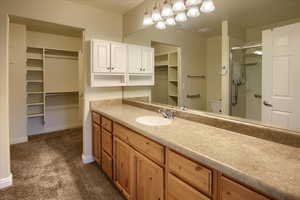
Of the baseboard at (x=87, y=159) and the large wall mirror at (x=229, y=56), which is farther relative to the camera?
the baseboard at (x=87, y=159)

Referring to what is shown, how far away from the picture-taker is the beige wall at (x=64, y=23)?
2.05 m

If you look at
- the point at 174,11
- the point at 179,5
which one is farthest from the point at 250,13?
the point at 174,11

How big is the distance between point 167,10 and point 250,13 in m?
0.89

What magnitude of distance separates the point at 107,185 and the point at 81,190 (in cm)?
29

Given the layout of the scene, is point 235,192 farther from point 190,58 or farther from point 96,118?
point 96,118

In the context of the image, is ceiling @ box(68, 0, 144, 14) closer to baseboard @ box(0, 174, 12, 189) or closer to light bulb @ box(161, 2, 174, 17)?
light bulb @ box(161, 2, 174, 17)

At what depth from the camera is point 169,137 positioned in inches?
49.0

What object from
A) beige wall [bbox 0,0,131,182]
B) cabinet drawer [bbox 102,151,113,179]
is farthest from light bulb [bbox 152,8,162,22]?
cabinet drawer [bbox 102,151,113,179]

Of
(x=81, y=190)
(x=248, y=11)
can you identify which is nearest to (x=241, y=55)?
(x=248, y=11)

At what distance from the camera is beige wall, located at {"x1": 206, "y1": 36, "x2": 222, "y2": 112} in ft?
5.71

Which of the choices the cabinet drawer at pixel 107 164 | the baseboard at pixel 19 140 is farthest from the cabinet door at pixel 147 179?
the baseboard at pixel 19 140

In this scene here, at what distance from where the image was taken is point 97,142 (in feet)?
8.31

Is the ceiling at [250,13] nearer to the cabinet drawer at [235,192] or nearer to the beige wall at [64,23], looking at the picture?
the cabinet drawer at [235,192]

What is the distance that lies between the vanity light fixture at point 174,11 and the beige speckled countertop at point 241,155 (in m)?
1.18
